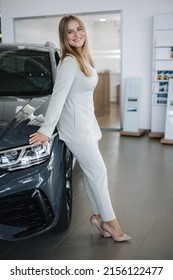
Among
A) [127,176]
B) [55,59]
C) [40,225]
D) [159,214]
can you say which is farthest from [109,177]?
[40,225]

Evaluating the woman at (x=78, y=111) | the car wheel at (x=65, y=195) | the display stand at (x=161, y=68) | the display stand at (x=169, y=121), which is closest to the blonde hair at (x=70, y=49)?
the woman at (x=78, y=111)

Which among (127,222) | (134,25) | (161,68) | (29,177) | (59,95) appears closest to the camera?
(29,177)

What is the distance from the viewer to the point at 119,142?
218 inches

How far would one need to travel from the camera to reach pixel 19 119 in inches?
79.8

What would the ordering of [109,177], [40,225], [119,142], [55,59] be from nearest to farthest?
[40,225]
[55,59]
[109,177]
[119,142]

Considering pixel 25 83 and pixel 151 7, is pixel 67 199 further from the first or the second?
pixel 151 7

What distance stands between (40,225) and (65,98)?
76 cm

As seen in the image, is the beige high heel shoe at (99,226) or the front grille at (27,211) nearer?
the front grille at (27,211)

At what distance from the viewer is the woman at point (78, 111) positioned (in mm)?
1907

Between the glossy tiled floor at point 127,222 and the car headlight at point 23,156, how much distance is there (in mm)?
647

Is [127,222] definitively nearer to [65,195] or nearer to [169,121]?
[65,195]

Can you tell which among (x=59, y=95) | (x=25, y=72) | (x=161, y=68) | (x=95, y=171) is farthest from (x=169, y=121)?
(x=59, y=95)

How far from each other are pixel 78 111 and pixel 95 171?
1.34 feet

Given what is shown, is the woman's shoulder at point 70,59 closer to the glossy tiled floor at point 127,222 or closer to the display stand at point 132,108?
the glossy tiled floor at point 127,222
